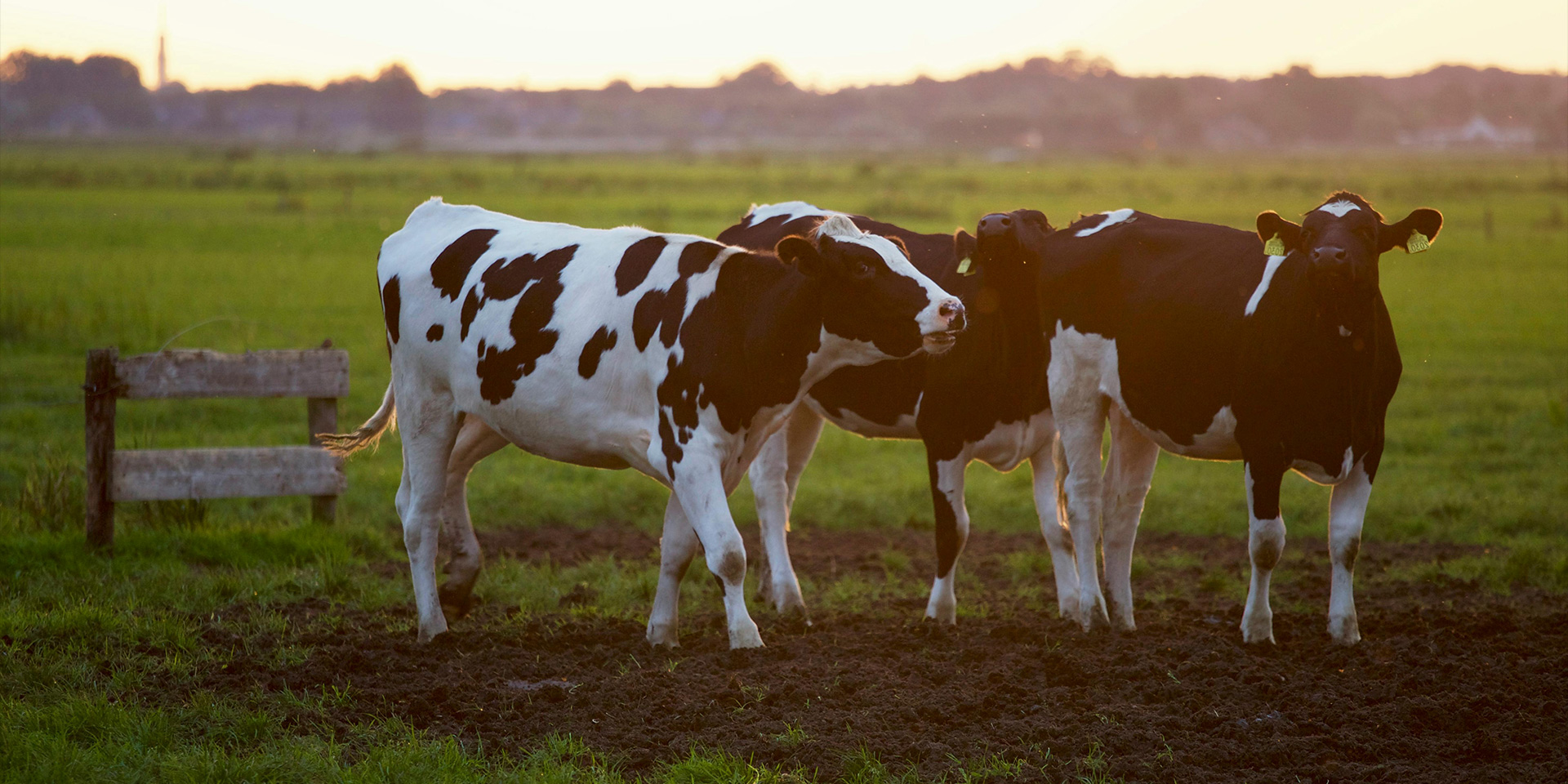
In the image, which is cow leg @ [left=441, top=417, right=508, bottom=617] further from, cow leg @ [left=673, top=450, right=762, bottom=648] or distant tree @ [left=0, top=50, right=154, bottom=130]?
distant tree @ [left=0, top=50, right=154, bottom=130]

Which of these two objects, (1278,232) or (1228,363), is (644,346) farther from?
(1278,232)

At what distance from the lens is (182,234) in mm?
34875

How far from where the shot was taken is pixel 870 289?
630cm

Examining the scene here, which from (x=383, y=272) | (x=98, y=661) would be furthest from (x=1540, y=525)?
(x=98, y=661)

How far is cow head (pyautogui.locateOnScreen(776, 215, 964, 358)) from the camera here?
6.13 metres

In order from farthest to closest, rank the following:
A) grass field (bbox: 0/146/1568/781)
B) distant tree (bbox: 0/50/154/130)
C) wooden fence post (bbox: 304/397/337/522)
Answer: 1. distant tree (bbox: 0/50/154/130)
2. wooden fence post (bbox: 304/397/337/522)
3. grass field (bbox: 0/146/1568/781)

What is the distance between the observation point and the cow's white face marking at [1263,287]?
6.93 metres

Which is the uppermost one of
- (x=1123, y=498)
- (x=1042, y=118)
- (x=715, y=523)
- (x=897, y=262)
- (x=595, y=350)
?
(x=1042, y=118)

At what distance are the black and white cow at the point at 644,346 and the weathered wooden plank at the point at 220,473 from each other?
70.8 inches

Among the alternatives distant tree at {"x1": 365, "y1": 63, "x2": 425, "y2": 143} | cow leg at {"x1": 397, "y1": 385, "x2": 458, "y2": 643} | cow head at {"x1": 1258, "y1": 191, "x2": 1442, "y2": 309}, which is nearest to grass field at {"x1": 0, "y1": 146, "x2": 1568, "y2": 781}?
cow leg at {"x1": 397, "y1": 385, "x2": 458, "y2": 643}

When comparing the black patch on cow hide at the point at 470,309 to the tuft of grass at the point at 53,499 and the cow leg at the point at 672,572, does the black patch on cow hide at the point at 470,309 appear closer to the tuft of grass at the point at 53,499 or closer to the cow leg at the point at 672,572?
the cow leg at the point at 672,572

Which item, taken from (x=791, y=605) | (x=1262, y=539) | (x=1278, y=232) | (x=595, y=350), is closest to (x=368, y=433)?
(x=595, y=350)

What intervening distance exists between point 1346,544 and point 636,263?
390cm

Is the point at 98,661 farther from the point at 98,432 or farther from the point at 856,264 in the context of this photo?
the point at 856,264
